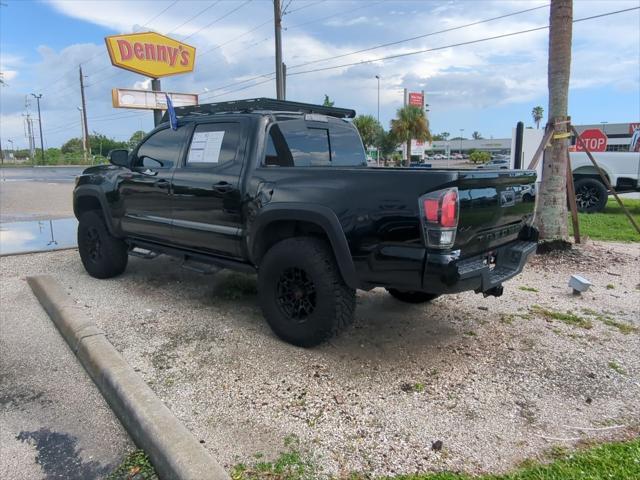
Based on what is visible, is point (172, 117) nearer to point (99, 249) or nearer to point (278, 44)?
point (99, 249)

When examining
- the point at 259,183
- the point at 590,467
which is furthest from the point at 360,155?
the point at 590,467

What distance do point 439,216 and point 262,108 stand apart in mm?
2243

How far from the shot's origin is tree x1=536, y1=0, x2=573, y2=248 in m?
6.89

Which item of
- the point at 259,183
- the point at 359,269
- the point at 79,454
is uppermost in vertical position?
the point at 259,183

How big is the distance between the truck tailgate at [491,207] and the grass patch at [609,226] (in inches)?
206

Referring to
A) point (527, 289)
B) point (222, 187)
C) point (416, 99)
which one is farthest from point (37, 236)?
point (416, 99)

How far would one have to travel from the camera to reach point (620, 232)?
8.91m

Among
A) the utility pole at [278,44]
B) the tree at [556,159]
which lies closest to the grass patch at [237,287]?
the tree at [556,159]

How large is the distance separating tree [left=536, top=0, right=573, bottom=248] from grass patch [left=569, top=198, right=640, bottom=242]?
192 cm

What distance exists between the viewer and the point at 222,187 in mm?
4340

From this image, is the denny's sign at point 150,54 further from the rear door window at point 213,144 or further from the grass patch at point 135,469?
the grass patch at point 135,469

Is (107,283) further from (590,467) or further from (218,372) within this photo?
(590,467)

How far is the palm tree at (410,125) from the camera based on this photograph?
4281cm

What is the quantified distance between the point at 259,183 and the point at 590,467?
9.47 feet
